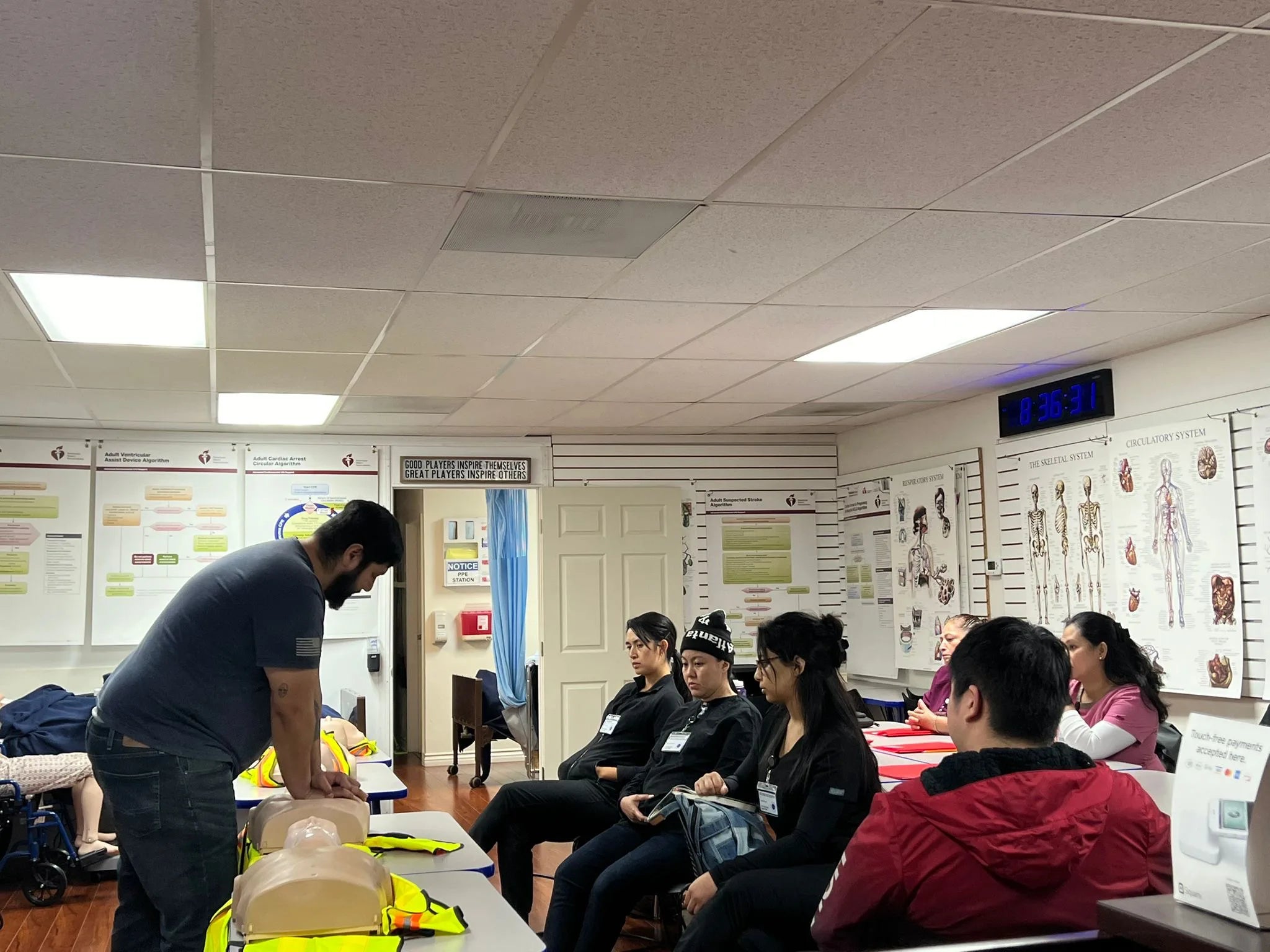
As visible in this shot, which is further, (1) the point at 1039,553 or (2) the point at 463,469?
(2) the point at 463,469

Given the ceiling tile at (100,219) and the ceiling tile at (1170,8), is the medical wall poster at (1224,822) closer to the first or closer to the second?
the ceiling tile at (1170,8)

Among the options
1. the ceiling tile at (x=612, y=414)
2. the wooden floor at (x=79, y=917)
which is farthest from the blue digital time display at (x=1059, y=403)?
the wooden floor at (x=79, y=917)

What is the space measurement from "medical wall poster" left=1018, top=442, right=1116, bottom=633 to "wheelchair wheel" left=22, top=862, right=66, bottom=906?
220 inches

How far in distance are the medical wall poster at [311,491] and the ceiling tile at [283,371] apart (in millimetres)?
1884

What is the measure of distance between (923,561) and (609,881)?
4.62 metres

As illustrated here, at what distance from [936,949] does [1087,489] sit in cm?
514

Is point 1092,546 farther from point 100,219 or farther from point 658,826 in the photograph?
point 100,219

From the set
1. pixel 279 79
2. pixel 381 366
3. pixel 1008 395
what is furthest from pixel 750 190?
pixel 1008 395

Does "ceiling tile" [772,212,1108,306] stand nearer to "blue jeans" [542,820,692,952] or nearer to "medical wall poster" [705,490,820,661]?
"blue jeans" [542,820,692,952]

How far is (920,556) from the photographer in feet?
26.6

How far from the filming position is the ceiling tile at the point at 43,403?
21.3ft

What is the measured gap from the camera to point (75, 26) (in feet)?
7.68

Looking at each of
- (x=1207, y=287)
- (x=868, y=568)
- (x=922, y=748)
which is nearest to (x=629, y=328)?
(x=922, y=748)

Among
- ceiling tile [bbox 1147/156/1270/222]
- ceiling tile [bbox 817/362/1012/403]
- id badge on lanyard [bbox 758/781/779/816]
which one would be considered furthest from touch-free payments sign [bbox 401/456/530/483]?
ceiling tile [bbox 1147/156/1270/222]
